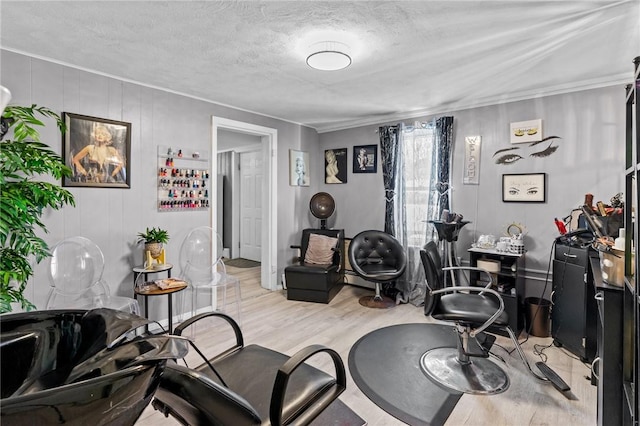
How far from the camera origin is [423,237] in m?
4.07

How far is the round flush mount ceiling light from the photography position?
7.24 feet

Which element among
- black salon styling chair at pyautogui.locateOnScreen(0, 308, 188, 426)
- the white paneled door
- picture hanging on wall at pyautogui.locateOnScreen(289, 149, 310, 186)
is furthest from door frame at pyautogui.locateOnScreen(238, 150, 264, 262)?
black salon styling chair at pyautogui.locateOnScreen(0, 308, 188, 426)

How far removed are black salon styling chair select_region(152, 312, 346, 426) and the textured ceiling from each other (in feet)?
6.02

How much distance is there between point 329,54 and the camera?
87.3 inches

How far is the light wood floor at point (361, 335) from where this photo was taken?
1935 millimetres

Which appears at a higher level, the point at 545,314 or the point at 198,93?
the point at 198,93

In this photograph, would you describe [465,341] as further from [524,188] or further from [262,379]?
[524,188]

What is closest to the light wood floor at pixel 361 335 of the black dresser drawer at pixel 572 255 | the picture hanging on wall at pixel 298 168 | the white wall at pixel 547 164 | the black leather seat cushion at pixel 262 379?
Answer: the black leather seat cushion at pixel 262 379

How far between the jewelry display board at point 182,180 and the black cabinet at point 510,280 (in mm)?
3068

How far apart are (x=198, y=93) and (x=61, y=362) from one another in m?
2.84

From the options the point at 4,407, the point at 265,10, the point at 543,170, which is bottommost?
the point at 4,407

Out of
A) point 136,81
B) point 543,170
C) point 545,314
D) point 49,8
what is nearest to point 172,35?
point 49,8

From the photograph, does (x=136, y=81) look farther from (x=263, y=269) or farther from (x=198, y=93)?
(x=263, y=269)

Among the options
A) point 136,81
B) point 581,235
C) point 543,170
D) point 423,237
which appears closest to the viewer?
point 581,235
